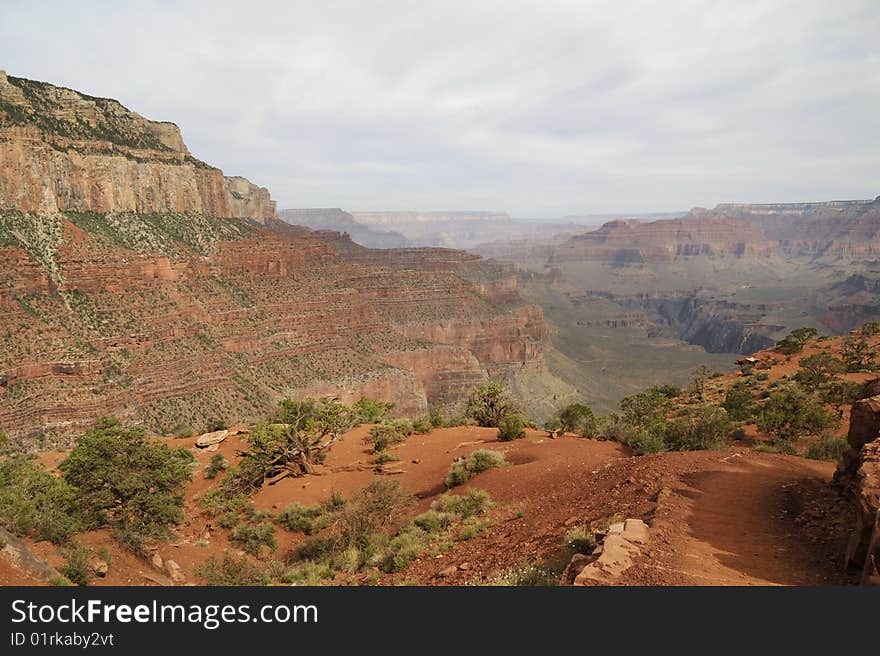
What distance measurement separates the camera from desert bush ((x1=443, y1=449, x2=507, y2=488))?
18656 mm

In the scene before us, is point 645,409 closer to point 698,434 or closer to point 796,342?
point 698,434

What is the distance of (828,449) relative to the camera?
17.9m

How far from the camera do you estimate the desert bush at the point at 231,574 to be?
535 inches

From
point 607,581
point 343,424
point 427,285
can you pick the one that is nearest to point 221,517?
point 343,424

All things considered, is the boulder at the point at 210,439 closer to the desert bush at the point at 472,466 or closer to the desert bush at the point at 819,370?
the desert bush at the point at 472,466

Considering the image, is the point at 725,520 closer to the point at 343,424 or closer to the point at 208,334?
the point at 343,424

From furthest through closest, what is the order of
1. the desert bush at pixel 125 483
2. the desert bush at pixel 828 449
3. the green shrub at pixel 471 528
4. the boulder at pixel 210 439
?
the boulder at pixel 210 439
the desert bush at pixel 828 449
the desert bush at pixel 125 483
the green shrub at pixel 471 528

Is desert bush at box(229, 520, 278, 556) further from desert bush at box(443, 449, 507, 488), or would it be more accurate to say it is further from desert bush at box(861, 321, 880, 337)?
desert bush at box(861, 321, 880, 337)

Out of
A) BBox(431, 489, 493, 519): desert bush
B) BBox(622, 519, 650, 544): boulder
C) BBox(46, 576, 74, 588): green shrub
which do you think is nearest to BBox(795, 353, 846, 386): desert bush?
BBox(431, 489, 493, 519): desert bush

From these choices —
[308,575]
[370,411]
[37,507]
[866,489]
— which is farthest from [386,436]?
[866,489]

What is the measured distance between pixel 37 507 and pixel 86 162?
55.9 meters

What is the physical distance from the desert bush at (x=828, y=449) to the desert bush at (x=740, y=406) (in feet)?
23.7

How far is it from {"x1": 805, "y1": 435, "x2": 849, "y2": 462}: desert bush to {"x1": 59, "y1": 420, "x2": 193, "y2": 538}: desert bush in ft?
71.9

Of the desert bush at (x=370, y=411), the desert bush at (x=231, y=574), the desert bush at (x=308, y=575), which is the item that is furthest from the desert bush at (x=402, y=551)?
the desert bush at (x=370, y=411)
